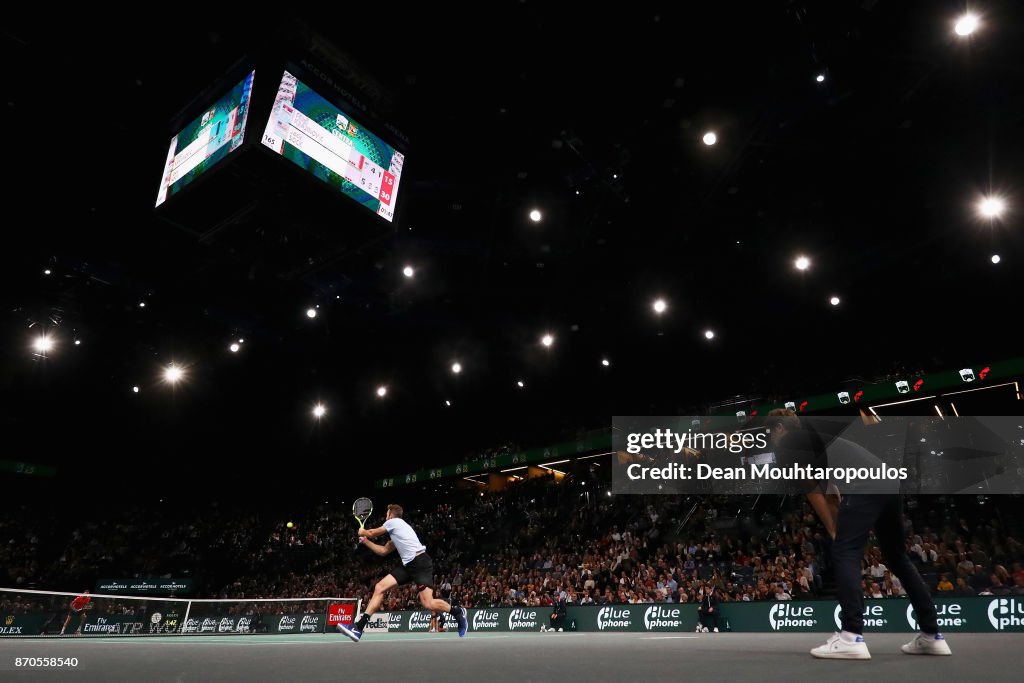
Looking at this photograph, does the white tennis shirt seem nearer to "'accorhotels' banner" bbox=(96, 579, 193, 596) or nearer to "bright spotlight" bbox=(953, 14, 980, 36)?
"bright spotlight" bbox=(953, 14, 980, 36)

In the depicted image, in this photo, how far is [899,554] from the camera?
13.4 feet

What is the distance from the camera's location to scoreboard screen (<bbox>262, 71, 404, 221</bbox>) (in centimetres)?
809

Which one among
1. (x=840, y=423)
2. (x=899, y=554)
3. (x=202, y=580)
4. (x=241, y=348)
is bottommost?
(x=202, y=580)

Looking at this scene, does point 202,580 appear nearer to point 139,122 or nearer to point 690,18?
point 139,122

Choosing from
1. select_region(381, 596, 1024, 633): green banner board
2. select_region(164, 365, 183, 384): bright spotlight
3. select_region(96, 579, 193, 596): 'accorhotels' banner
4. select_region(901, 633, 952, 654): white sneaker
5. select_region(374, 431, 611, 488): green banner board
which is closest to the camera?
select_region(901, 633, 952, 654): white sneaker

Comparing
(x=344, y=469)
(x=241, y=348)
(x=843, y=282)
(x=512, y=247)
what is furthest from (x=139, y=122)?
(x=344, y=469)

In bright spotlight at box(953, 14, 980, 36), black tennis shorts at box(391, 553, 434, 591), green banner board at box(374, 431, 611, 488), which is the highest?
bright spotlight at box(953, 14, 980, 36)

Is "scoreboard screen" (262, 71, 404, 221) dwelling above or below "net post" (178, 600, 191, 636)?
above

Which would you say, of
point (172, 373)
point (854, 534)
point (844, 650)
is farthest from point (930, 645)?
→ point (172, 373)

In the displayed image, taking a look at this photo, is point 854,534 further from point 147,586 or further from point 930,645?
point 147,586

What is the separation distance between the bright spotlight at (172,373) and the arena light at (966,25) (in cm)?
2518

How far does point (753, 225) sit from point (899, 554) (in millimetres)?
12080

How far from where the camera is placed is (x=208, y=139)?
28.3ft

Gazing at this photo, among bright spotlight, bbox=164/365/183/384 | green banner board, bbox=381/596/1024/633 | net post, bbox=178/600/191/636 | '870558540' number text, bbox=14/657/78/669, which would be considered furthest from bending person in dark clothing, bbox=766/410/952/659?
bright spotlight, bbox=164/365/183/384
